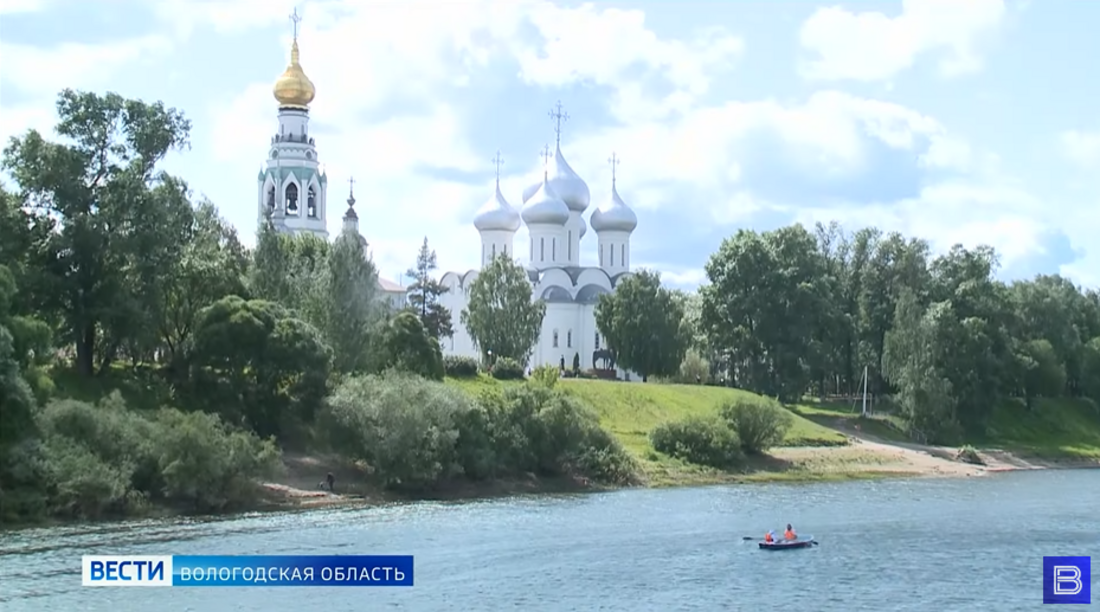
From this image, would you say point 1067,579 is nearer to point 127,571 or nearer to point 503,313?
point 127,571

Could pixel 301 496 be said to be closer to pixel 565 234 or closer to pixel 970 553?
pixel 970 553

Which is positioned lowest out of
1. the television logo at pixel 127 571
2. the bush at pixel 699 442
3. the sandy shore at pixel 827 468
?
the television logo at pixel 127 571

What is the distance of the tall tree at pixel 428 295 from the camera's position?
10281 cm

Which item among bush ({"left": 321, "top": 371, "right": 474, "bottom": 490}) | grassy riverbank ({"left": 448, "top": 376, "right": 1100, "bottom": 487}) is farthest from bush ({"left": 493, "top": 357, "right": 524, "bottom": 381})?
bush ({"left": 321, "top": 371, "right": 474, "bottom": 490})

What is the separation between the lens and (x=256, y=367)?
5722 cm

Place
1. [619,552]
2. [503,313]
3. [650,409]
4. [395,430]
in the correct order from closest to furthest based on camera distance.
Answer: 1. [619,552]
2. [395,430]
3. [650,409]
4. [503,313]

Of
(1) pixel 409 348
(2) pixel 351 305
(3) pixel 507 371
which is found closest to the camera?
(2) pixel 351 305

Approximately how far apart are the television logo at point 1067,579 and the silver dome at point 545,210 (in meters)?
70.0

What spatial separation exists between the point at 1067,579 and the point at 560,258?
74279 mm

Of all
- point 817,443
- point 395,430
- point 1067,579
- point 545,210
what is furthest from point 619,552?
point 545,210

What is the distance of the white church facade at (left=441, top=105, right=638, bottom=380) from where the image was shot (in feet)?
347

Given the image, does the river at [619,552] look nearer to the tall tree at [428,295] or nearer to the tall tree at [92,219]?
the tall tree at [92,219]

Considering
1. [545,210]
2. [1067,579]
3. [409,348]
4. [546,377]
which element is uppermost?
[545,210]

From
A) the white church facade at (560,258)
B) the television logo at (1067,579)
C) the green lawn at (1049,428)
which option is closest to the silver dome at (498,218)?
the white church facade at (560,258)
